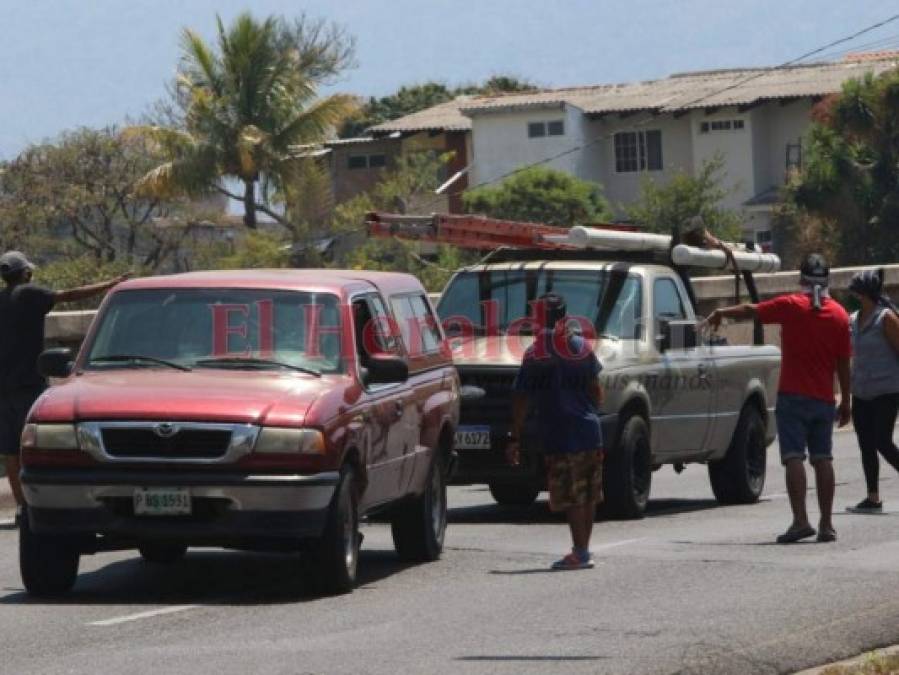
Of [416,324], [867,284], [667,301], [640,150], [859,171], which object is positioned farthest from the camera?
[640,150]

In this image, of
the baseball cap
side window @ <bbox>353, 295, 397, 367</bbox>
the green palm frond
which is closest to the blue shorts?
side window @ <bbox>353, 295, 397, 367</bbox>

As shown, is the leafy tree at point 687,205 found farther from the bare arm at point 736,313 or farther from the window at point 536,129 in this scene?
the bare arm at point 736,313

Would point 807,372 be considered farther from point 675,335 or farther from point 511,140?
point 511,140

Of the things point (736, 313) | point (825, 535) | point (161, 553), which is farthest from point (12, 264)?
point (825, 535)

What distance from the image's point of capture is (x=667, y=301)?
1742 cm

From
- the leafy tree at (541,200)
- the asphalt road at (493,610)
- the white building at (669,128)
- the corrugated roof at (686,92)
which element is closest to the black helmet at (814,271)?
the asphalt road at (493,610)

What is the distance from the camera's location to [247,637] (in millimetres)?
10125

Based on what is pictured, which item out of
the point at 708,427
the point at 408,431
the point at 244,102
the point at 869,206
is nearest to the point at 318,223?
the point at 244,102

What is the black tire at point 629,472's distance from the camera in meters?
15.9

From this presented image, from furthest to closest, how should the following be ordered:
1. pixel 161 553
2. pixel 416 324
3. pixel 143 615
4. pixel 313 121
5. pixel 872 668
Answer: pixel 313 121 → pixel 416 324 → pixel 161 553 → pixel 143 615 → pixel 872 668

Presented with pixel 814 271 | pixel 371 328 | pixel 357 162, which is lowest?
pixel 371 328

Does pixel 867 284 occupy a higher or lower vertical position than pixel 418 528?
higher

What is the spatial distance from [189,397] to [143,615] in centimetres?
→ 118

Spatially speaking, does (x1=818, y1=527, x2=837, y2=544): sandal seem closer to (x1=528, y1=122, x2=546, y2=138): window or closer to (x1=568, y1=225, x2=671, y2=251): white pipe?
(x1=568, y1=225, x2=671, y2=251): white pipe
